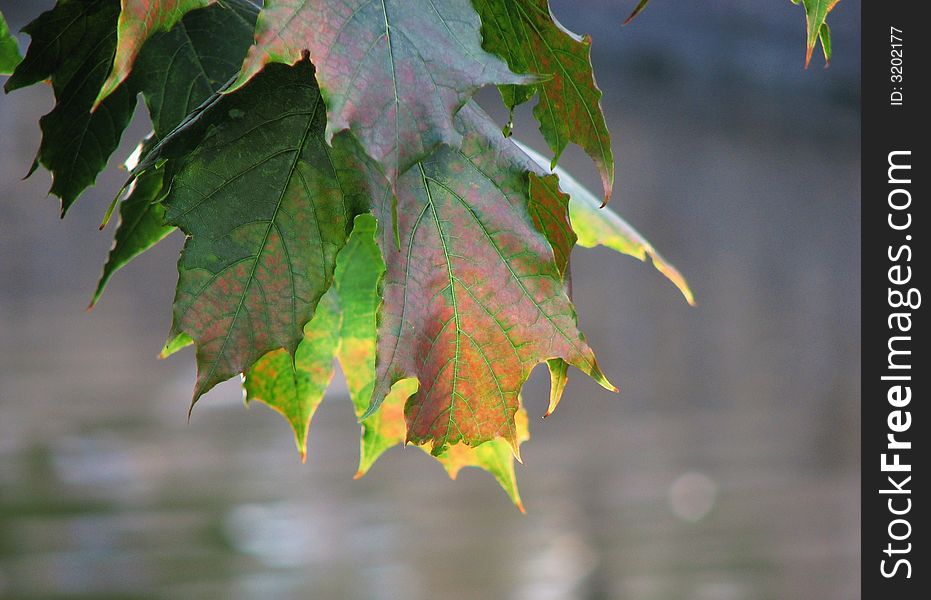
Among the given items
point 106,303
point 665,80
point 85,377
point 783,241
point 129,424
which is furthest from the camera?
point 665,80

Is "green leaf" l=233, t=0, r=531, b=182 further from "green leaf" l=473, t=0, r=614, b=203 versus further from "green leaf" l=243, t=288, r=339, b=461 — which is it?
"green leaf" l=243, t=288, r=339, b=461

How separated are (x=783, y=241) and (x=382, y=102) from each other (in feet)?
19.7

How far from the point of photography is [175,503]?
10.7ft

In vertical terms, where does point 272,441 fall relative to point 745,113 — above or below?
below

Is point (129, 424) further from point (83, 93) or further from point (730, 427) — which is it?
point (83, 93)

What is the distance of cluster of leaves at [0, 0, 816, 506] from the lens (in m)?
0.40

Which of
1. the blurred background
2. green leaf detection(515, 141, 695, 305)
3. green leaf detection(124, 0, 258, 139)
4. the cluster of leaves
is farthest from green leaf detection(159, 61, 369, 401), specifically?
the blurred background

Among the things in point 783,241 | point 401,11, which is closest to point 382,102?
point 401,11

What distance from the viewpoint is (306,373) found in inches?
25.8

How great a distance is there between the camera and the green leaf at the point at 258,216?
0.44m

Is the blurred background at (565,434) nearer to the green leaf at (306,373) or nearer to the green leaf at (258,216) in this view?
the green leaf at (306,373)

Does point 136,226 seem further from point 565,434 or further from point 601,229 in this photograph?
point 565,434

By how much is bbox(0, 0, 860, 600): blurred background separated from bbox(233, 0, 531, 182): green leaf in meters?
2.60

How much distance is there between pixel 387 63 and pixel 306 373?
290 mm
